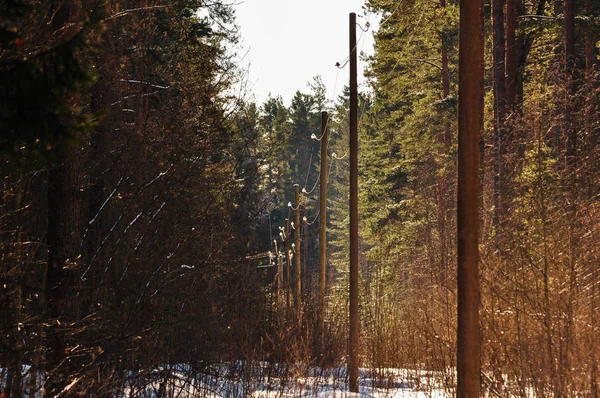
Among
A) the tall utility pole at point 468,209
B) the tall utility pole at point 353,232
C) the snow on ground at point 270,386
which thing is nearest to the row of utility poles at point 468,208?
the tall utility pole at point 468,209

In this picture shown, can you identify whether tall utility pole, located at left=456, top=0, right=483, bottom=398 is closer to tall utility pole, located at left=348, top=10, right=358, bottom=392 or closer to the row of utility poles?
the row of utility poles

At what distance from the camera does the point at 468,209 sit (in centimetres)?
909

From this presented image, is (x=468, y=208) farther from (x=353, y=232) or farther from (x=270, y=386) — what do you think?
(x=353, y=232)

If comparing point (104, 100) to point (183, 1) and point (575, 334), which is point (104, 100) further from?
point (575, 334)

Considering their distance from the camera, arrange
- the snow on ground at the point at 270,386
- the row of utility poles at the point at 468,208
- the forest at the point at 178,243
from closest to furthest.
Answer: the forest at the point at 178,243 < the row of utility poles at the point at 468,208 < the snow on ground at the point at 270,386

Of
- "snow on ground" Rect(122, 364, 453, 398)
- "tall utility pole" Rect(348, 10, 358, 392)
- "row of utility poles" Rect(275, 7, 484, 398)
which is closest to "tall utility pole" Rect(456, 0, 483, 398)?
"row of utility poles" Rect(275, 7, 484, 398)

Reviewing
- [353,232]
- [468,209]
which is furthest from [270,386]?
[468,209]

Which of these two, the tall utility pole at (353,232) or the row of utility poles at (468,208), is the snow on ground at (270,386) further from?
the row of utility poles at (468,208)

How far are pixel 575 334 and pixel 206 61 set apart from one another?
7.94 m

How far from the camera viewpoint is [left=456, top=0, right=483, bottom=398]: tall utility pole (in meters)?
8.92

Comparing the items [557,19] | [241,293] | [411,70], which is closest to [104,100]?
[241,293]

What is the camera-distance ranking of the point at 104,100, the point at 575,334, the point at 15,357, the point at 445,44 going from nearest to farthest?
the point at 15,357 → the point at 575,334 → the point at 104,100 → the point at 445,44

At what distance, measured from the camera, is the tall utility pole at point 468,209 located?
8922 millimetres

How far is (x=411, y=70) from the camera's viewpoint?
3669 centimetres
